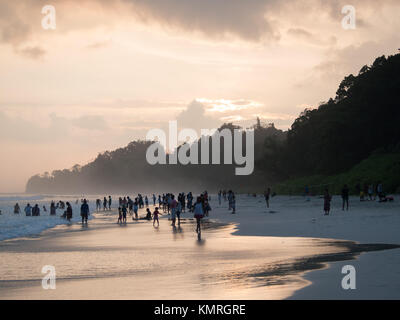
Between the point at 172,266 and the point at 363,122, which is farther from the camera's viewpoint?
the point at 363,122

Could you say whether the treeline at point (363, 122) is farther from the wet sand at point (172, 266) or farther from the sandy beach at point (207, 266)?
the wet sand at point (172, 266)

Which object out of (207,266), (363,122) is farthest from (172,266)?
(363,122)

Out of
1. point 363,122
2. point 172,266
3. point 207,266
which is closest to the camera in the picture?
point 207,266

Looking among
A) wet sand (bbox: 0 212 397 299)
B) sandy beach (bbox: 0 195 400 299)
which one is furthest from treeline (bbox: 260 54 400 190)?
wet sand (bbox: 0 212 397 299)

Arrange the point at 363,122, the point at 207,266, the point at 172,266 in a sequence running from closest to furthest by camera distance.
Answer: the point at 207,266 → the point at 172,266 → the point at 363,122

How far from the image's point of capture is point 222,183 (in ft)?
597

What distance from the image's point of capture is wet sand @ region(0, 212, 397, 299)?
11109 millimetres

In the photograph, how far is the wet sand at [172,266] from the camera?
1111cm

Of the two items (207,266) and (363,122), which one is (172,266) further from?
(363,122)

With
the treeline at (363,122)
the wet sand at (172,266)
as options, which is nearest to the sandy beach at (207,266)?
the wet sand at (172,266)

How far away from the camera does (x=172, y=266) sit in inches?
597

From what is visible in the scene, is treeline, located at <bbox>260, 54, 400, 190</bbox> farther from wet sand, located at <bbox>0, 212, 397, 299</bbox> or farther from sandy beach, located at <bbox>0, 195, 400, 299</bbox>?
wet sand, located at <bbox>0, 212, 397, 299</bbox>

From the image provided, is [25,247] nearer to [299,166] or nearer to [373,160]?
[373,160]
